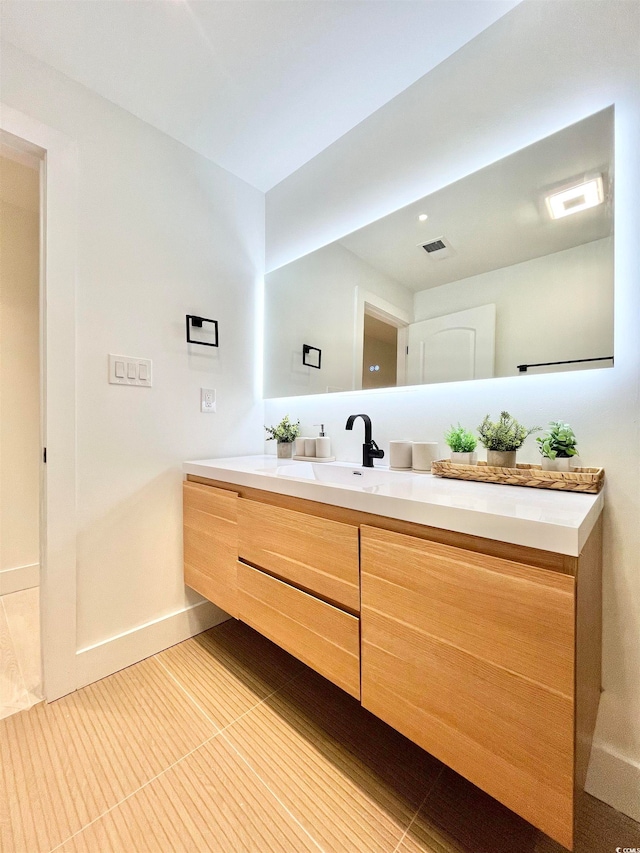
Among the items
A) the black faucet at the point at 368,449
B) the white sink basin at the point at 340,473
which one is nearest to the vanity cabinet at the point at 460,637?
the white sink basin at the point at 340,473

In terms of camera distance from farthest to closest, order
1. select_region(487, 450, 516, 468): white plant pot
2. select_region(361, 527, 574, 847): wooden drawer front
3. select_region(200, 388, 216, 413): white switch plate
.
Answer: select_region(200, 388, 216, 413): white switch plate
select_region(487, 450, 516, 468): white plant pot
select_region(361, 527, 574, 847): wooden drawer front

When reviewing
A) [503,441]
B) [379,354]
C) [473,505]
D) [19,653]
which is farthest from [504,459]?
[19,653]

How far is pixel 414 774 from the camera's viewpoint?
1084 millimetres

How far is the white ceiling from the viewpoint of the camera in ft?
4.00

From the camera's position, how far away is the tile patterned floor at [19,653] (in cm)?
136

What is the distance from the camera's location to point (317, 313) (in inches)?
74.9

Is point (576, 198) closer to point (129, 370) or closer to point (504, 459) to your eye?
point (504, 459)

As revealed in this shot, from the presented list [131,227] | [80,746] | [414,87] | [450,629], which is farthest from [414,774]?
[414,87]

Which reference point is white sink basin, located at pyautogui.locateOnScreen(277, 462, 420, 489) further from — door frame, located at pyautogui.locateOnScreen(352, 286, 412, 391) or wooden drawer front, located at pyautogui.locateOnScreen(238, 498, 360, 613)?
door frame, located at pyautogui.locateOnScreen(352, 286, 412, 391)

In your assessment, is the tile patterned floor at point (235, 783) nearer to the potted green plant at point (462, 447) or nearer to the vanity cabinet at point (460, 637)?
the vanity cabinet at point (460, 637)

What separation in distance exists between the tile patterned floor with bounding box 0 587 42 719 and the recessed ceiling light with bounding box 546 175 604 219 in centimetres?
251

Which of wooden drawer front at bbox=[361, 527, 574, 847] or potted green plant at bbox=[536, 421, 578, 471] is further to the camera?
potted green plant at bbox=[536, 421, 578, 471]

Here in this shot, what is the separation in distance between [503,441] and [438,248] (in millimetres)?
815

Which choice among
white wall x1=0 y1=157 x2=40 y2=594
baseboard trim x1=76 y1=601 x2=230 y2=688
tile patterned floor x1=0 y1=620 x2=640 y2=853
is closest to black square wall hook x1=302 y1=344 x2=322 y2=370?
baseboard trim x1=76 y1=601 x2=230 y2=688
